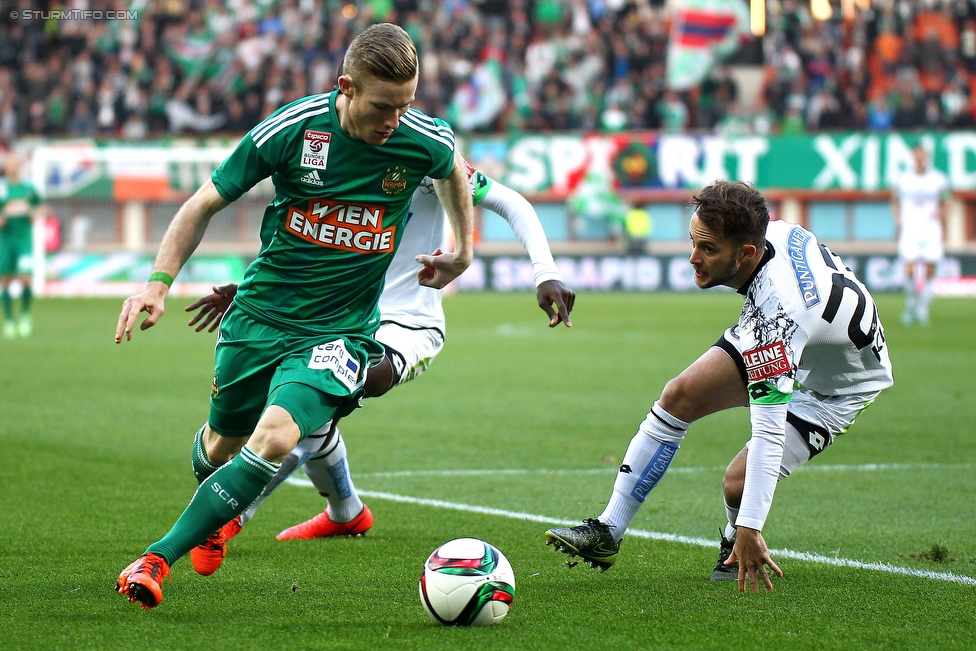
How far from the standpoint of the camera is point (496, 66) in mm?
30031

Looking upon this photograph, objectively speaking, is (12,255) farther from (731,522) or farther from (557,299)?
(731,522)

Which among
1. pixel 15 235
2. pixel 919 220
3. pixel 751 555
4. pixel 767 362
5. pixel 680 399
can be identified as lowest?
pixel 919 220

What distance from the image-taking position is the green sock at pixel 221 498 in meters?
3.96

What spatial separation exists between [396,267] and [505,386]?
244 inches

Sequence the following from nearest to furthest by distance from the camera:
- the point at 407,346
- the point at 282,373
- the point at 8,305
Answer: the point at 282,373, the point at 407,346, the point at 8,305

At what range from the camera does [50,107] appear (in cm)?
2869

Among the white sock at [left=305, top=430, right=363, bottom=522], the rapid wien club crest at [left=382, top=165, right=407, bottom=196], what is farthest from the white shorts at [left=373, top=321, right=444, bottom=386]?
the rapid wien club crest at [left=382, top=165, right=407, bottom=196]

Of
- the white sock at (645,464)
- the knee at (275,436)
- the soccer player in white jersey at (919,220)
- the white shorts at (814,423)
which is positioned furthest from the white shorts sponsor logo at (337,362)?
the soccer player in white jersey at (919,220)

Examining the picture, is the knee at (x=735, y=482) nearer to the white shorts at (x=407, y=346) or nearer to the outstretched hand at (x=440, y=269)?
the outstretched hand at (x=440, y=269)

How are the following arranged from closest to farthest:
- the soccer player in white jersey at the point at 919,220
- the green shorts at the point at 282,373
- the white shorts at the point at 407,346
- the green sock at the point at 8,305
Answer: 1. the green shorts at the point at 282,373
2. the white shorts at the point at 407,346
3. the green sock at the point at 8,305
4. the soccer player in white jersey at the point at 919,220

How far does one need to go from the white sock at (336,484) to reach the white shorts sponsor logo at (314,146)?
1514 mm

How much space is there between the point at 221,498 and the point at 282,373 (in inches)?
18.4

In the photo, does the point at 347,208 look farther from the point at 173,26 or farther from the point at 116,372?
the point at 173,26

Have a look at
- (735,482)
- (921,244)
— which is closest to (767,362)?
Result: (735,482)
